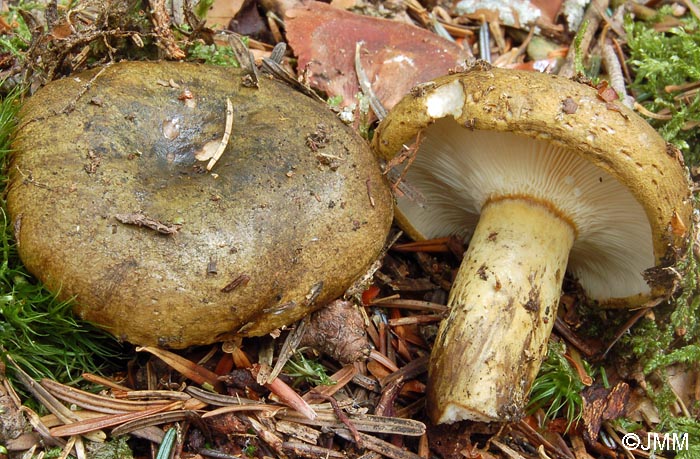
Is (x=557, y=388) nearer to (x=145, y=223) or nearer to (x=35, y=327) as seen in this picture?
(x=145, y=223)

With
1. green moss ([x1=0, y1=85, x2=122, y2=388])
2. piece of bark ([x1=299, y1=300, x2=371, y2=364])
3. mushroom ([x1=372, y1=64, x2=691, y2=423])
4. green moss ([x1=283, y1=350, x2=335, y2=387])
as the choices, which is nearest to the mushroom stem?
mushroom ([x1=372, y1=64, x2=691, y2=423])

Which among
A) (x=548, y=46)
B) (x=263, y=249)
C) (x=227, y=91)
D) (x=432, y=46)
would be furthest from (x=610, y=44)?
(x=263, y=249)

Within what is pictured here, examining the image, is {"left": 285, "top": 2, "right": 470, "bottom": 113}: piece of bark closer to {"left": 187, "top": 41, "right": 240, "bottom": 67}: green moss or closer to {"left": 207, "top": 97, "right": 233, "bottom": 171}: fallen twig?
{"left": 187, "top": 41, "right": 240, "bottom": 67}: green moss

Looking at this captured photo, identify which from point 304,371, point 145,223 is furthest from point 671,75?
point 145,223

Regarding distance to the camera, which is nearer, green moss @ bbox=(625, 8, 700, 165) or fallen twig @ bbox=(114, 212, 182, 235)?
fallen twig @ bbox=(114, 212, 182, 235)

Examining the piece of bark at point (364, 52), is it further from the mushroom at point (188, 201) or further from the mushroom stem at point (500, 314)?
the mushroom stem at point (500, 314)

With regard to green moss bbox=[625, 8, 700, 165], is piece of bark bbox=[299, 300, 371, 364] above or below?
below

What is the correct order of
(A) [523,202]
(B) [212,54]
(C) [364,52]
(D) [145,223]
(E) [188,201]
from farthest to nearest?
1. (C) [364,52]
2. (B) [212,54]
3. (A) [523,202]
4. (E) [188,201]
5. (D) [145,223]
